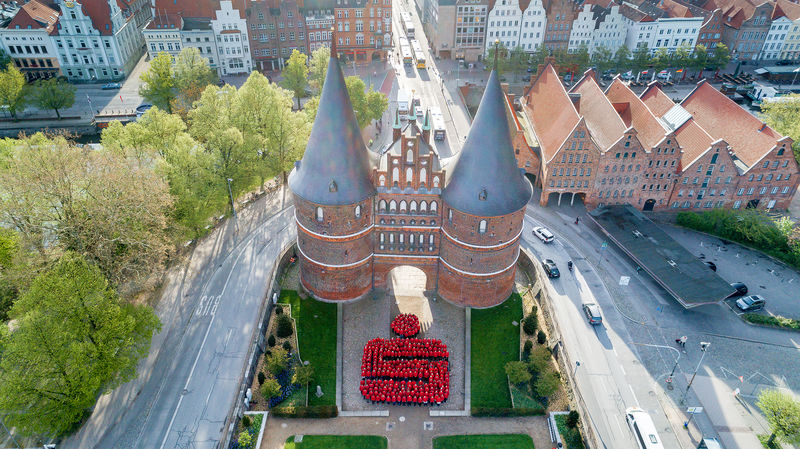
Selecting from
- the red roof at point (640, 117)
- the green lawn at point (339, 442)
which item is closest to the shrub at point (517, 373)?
the green lawn at point (339, 442)

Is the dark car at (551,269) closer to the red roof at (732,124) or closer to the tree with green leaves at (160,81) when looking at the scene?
the red roof at (732,124)

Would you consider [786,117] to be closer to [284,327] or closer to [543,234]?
[543,234]

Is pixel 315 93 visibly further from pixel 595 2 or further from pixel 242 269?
pixel 595 2

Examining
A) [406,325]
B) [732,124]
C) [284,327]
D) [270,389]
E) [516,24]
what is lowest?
[270,389]

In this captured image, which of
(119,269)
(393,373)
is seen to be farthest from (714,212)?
(119,269)

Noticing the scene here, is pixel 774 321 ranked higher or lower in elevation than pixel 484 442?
higher

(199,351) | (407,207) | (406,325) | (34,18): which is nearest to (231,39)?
(34,18)

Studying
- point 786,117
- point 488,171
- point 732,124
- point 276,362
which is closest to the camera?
point 276,362
